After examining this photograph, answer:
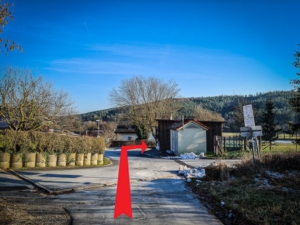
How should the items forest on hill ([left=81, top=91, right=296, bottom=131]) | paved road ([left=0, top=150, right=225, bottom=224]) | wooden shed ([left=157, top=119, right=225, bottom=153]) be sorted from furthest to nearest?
forest on hill ([left=81, top=91, right=296, bottom=131]) → wooden shed ([left=157, top=119, right=225, bottom=153]) → paved road ([left=0, top=150, right=225, bottom=224])

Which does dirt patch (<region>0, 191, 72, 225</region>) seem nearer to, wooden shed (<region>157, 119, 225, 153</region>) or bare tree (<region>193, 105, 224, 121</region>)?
wooden shed (<region>157, 119, 225, 153</region>)

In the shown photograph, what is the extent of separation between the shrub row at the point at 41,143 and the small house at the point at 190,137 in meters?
13.3

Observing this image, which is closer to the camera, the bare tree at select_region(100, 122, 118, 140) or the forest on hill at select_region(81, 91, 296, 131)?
the forest on hill at select_region(81, 91, 296, 131)

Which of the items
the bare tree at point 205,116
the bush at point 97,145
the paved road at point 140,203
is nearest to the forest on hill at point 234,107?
the bare tree at point 205,116

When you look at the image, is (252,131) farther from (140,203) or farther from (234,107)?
(234,107)

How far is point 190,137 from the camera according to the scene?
94.0ft

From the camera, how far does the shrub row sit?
45.3 feet

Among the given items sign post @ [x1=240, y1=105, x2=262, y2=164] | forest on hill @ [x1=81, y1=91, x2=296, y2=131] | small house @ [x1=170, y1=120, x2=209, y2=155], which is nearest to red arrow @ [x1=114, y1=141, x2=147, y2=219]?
sign post @ [x1=240, y1=105, x2=262, y2=164]

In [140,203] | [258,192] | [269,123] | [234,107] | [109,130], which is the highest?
[234,107]

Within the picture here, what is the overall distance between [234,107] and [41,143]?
3071cm

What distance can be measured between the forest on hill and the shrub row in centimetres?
1524

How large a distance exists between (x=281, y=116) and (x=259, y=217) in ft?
223

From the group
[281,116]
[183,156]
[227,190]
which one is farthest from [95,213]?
[281,116]

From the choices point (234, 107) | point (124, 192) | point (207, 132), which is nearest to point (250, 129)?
point (124, 192)
